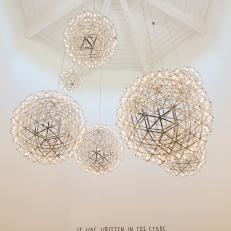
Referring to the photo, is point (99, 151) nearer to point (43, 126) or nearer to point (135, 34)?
point (43, 126)

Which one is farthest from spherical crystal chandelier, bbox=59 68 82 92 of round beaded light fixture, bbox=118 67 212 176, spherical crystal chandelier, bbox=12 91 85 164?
round beaded light fixture, bbox=118 67 212 176

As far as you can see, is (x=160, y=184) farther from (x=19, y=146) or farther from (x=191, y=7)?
(x=19, y=146)

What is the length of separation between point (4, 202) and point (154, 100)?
3.85 meters

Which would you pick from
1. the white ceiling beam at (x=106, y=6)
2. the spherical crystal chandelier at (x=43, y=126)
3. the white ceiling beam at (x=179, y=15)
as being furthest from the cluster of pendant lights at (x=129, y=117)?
the white ceiling beam at (x=179, y=15)

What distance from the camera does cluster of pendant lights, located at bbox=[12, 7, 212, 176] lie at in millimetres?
2748

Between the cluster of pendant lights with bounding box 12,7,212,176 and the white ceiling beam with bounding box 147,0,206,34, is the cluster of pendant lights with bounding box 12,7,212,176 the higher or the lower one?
the lower one

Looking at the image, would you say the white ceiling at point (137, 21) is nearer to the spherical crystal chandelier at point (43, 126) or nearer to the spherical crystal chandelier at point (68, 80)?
the spherical crystal chandelier at point (68, 80)

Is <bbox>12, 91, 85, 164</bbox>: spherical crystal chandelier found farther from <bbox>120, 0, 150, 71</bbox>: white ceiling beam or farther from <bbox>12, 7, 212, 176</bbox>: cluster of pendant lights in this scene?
<bbox>120, 0, 150, 71</bbox>: white ceiling beam

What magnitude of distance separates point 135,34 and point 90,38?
2763 mm

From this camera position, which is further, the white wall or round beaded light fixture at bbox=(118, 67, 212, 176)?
the white wall

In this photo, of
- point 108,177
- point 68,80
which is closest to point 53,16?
point 68,80

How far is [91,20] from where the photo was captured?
346 centimetres

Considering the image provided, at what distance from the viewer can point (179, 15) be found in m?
5.78

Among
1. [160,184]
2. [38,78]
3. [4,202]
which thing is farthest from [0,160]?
[160,184]
